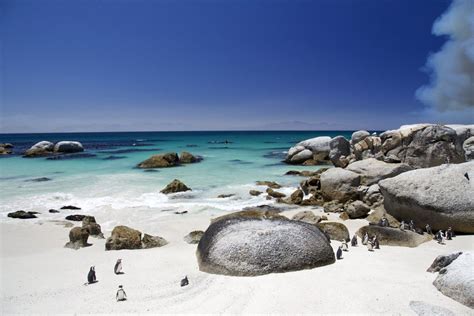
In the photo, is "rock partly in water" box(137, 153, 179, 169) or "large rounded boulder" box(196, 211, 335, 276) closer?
"large rounded boulder" box(196, 211, 335, 276)

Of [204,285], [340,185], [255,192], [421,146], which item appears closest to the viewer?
[204,285]

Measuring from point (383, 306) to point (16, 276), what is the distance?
25.9 ft

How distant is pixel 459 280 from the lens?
6.11m

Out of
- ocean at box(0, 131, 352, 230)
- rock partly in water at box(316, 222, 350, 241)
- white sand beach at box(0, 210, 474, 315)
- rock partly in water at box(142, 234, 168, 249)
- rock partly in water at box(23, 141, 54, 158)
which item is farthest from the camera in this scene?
rock partly in water at box(23, 141, 54, 158)

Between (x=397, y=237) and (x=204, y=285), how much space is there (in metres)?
5.93

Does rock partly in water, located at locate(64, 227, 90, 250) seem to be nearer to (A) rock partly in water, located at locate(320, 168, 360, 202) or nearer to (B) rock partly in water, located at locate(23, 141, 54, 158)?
(A) rock partly in water, located at locate(320, 168, 360, 202)

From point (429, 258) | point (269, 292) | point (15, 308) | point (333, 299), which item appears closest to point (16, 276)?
point (15, 308)

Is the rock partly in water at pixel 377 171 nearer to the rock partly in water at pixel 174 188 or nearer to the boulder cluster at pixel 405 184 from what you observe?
the boulder cluster at pixel 405 184

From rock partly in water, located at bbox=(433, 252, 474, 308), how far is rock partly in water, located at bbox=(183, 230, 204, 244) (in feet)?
21.0

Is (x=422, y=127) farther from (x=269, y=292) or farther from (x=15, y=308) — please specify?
(x=15, y=308)

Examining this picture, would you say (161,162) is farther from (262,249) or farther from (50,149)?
(262,249)

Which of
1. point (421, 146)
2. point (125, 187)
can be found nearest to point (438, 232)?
point (421, 146)

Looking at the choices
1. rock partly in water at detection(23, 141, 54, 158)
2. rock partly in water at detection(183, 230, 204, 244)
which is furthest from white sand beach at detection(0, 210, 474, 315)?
rock partly in water at detection(23, 141, 54, 158)

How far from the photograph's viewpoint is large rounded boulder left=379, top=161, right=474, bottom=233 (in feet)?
33.1
